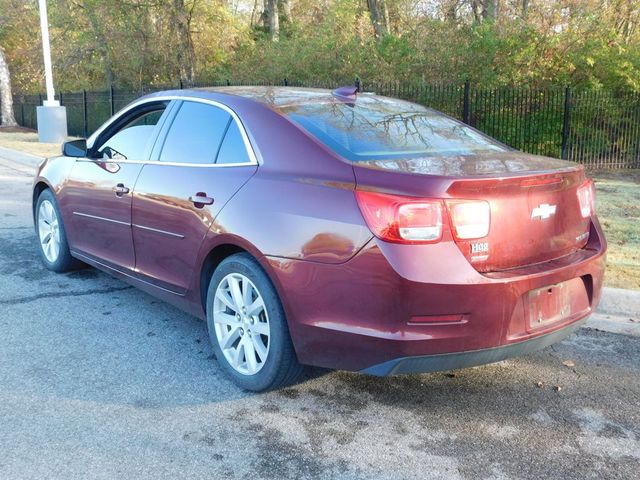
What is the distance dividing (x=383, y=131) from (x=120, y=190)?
199 cm

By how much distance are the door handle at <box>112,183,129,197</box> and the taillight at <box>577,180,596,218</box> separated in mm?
2959

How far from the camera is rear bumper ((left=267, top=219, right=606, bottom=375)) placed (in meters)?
3.04

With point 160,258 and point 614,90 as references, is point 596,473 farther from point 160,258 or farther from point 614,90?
point 614,90

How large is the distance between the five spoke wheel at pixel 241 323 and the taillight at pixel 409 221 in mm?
881

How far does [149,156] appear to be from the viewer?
4.62 meters

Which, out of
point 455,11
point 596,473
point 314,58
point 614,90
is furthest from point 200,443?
point 455,11

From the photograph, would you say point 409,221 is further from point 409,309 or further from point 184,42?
point 184,42

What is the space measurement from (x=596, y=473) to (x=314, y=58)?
17.1 meters

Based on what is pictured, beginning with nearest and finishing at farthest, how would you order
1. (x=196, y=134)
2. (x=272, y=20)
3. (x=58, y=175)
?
1. (x=196, y=134)
2. (x=58, y=175)
3. (x=272, y=20)

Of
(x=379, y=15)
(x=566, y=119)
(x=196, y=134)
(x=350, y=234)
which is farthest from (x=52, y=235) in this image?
(x=379, y=15)

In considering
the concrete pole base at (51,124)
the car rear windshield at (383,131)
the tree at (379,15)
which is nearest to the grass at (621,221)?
the car rear windshield at (383,131)

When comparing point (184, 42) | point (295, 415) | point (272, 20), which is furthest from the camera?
point (272, 20)

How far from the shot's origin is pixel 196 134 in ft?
14.2

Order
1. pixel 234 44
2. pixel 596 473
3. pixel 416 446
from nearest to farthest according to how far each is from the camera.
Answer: pixel 596 473 → pixel 416 446 → pixel 234 44
